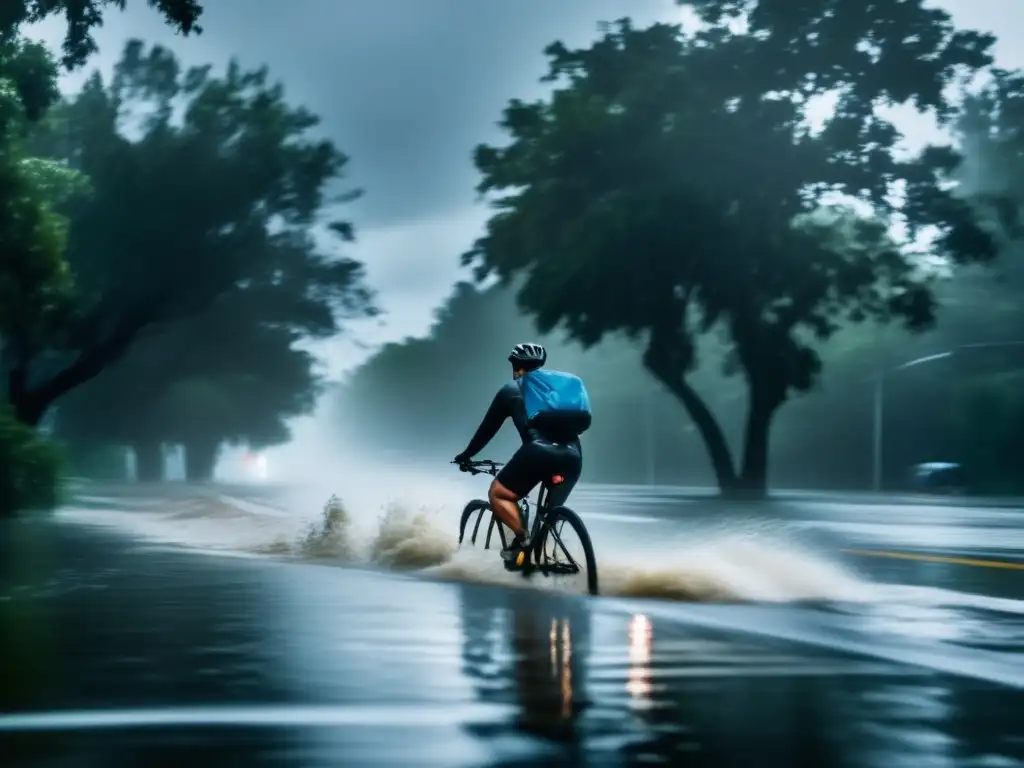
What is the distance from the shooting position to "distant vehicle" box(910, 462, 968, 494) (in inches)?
2817

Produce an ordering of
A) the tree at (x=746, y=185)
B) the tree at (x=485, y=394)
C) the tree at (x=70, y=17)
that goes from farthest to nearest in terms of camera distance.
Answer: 1. the tree at (x=485, y=394)
2. the tree at (x=746, y=185)
3. the tree at (x=70, y=17)

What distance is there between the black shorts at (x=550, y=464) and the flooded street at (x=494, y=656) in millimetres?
809

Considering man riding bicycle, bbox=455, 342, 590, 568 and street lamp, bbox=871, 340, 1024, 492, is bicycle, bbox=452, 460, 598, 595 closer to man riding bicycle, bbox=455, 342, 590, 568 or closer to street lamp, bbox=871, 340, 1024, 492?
man riding bicycle, bbox=455, 342, 590, 568

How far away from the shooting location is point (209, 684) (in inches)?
404

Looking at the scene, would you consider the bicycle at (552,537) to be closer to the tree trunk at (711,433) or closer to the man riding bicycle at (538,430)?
the man riding bicycle at (538,430)

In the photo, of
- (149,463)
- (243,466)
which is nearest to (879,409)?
→ (149,463)

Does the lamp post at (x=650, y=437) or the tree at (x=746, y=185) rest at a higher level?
the tree at (x=746, y=185)

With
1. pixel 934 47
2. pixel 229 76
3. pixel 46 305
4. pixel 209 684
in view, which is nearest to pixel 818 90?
pixel 934 47

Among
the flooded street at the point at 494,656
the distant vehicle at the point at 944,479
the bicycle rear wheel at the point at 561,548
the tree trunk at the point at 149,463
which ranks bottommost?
the flooded street at the point at 494,656

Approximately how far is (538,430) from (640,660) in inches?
163

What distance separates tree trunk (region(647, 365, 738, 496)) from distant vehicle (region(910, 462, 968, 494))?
58.5ft

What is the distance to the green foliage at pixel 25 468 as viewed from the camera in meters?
32.1

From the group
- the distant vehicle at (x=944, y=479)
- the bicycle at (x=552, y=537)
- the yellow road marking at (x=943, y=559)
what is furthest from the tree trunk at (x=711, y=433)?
the bicycle at (x=552, y=537)

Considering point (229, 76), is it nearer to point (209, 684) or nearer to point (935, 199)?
point (935, 199)
